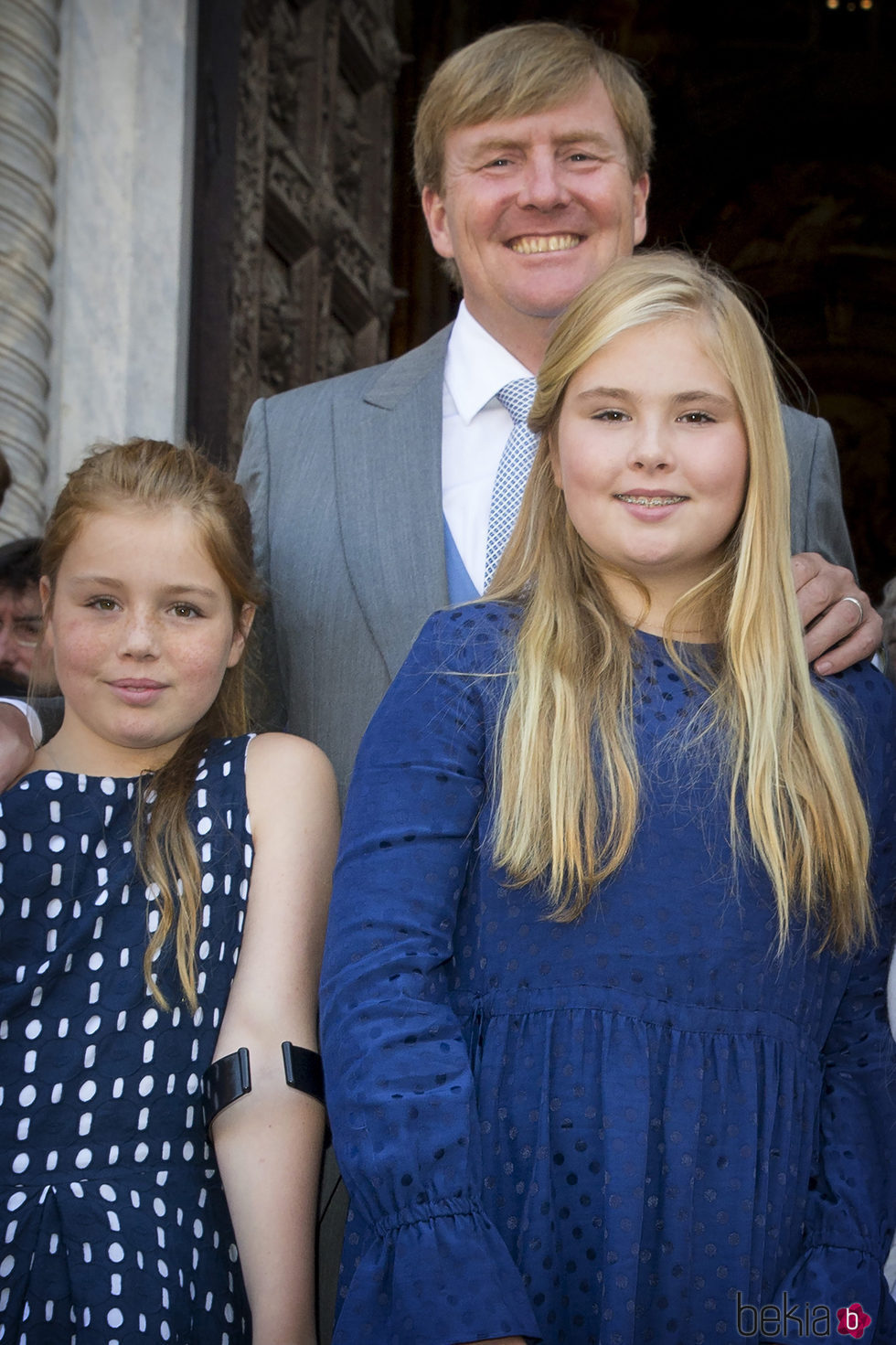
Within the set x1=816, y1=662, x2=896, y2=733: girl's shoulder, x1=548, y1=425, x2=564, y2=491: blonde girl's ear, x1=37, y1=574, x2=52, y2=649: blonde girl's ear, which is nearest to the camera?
x1=816, y1=662, x2=896, y2=733: girl's shoulder

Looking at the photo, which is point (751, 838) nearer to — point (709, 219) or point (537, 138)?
point (537, 138)

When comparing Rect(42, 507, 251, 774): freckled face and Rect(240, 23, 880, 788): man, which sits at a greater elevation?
Rect(240, 23, 880, 788): man

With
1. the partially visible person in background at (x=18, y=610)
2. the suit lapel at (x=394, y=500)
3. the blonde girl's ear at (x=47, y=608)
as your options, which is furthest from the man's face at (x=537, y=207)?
the partially visible person in background at (x=18, y=610)

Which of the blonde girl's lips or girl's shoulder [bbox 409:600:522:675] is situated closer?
girl's shoulder [bbox 409:600:522:675]

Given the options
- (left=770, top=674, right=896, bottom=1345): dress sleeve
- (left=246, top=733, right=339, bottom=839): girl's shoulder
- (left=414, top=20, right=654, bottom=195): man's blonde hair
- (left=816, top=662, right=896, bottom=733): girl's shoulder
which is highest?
(left=414, top=20, right=654, bottom=195): man's blonde hair

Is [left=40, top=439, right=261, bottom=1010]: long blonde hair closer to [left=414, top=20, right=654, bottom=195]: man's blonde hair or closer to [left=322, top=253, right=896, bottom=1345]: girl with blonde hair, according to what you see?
[left=322, top=253, right=896, bottom=1345]: girl with blonde hair

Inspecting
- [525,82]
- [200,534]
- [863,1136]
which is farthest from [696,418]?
[525,82]

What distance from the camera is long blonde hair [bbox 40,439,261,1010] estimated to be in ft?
6.07

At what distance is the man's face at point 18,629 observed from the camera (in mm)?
2975

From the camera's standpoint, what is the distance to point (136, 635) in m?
1.94

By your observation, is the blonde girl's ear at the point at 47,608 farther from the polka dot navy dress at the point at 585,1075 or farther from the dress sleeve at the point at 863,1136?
the dress sleeve at the point at 863,1136

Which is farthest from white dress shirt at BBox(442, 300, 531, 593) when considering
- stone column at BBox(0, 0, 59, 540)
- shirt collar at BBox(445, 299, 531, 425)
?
stone column at BBox(0, 0, 59, 540)

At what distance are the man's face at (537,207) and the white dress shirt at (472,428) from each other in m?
0.06

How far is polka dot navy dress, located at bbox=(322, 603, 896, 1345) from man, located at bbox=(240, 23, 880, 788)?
63 cm
